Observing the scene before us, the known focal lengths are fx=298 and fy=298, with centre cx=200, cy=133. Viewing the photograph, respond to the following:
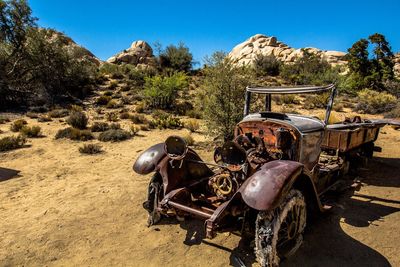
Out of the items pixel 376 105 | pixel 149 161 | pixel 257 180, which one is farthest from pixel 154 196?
pixel 376 105

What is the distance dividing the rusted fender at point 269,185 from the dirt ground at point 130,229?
43.6 inches

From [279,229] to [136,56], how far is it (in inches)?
1549

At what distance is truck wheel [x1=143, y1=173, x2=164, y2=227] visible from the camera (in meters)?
4.89

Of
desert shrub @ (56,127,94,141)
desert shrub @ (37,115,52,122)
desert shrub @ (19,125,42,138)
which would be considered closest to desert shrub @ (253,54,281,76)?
desert shrub @ (37,115,52,122)

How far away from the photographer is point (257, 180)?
3.63 metres

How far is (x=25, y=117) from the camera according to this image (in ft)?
49.9

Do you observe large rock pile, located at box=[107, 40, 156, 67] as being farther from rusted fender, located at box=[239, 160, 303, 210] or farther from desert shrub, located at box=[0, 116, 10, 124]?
rusted fender, located at box=[239, 160, 303, 210]

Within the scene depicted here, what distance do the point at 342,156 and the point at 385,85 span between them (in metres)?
22.0

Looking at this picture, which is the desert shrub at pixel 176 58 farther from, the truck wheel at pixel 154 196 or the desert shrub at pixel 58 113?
the truck wheel at pixel 154 196

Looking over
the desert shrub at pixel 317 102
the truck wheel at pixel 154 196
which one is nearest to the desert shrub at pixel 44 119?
the truck wheel at pixel 154 196

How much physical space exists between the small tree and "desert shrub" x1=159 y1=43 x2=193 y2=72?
2228 centimetres

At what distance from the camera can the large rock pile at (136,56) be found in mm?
39188

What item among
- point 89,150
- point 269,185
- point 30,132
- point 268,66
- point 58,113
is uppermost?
point 268,66

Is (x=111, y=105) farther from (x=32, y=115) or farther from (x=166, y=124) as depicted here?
(x=166, y=124)
